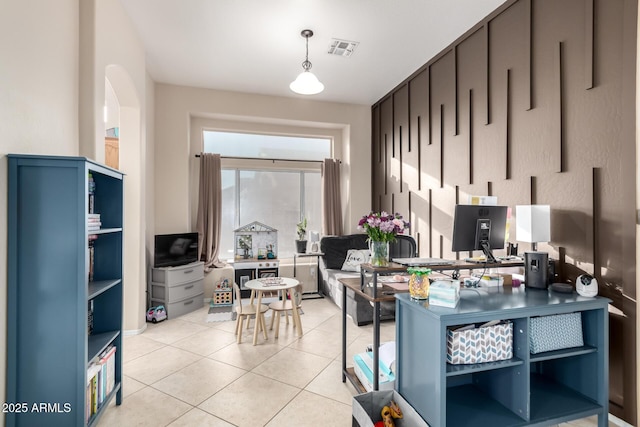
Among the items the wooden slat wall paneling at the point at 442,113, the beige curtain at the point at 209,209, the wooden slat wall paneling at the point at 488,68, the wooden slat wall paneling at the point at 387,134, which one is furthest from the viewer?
the wooden slat wall paneling at the point at 387,134

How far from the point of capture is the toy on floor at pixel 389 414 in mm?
1781

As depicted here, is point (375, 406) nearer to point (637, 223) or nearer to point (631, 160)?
point (637, 223)

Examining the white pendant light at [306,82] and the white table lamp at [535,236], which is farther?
the white pendant light at [306,82]

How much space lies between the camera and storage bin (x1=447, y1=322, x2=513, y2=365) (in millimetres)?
1733

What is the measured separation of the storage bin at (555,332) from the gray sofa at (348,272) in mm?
2009

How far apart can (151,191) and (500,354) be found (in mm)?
4479

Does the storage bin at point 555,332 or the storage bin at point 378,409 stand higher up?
the storage bin at point 555,332

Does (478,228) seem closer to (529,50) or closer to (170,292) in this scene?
(529,50)

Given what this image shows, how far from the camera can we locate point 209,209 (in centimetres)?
501

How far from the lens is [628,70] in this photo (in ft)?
6.47

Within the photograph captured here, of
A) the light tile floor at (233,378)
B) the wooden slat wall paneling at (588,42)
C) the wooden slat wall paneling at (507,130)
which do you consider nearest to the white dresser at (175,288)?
the light tile floor at (233,378)

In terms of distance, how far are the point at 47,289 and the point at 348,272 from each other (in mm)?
3748

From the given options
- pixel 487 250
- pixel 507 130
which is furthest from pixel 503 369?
pixel 507 130

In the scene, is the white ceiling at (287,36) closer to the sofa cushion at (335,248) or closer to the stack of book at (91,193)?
the stack of book at (91,193)
